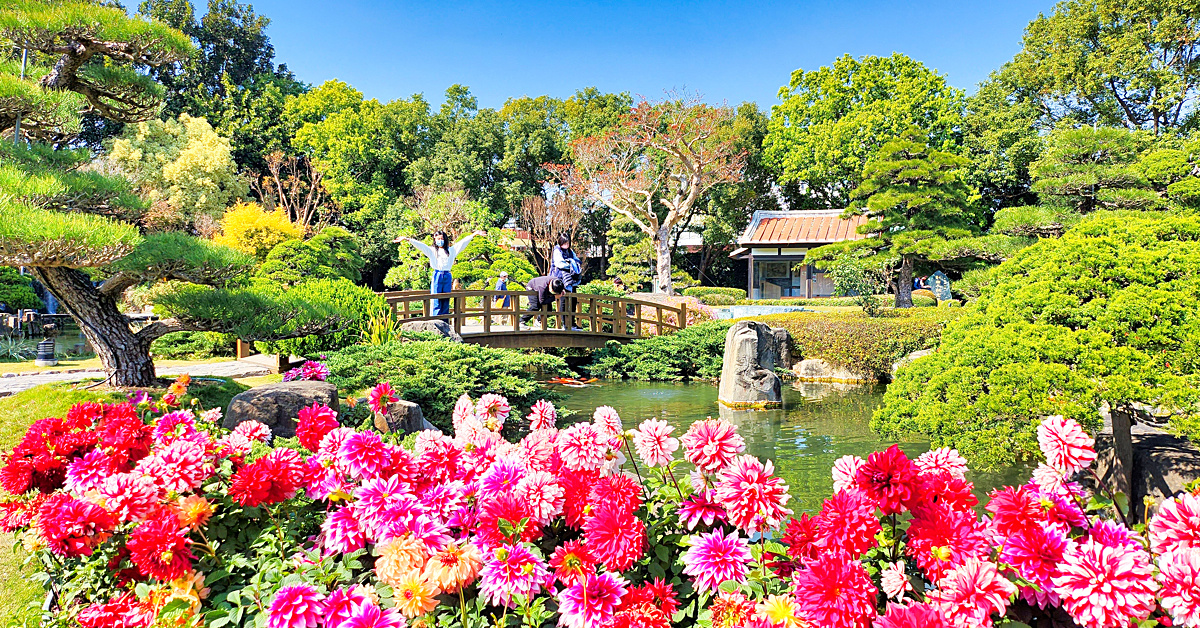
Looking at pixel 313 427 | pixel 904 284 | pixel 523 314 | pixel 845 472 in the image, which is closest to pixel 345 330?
pixel 313 427

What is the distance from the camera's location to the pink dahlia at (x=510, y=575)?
1.55 m

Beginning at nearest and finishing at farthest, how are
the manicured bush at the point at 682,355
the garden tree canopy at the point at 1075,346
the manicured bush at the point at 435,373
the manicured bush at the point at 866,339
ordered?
the garden tree canopy at the point at 1075,346 < the manicured bush at the point at 435,373 < the manicured bush at the point at 866,339 < the manicured bush at the point at 682,355

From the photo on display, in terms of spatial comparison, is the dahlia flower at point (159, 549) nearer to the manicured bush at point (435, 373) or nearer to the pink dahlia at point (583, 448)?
the pink dahlia at point (583, 448)

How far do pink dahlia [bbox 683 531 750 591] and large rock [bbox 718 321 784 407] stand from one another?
8.02 meters

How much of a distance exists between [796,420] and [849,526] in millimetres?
7276

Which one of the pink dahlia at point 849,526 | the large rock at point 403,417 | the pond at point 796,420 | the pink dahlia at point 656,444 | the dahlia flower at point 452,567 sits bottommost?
the pond at point 796,420

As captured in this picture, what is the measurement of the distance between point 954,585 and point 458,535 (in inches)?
49.5

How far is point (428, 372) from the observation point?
694 centimetres

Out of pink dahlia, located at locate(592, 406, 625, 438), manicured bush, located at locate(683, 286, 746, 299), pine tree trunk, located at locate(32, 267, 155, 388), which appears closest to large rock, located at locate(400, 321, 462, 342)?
pine tree trunk, located at locate(32, 267, 155, 388)

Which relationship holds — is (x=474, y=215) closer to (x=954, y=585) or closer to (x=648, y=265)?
(x=648, y=265)

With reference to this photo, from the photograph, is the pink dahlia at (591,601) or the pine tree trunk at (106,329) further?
the pine tree trunk at (106,329)

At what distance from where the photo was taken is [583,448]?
74.7 inches

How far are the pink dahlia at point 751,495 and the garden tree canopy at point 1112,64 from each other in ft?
80.1

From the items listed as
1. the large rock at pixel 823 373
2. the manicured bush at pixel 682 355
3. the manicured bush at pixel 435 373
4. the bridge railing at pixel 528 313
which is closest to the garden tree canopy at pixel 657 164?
the bridge railing at pixel 528 313
